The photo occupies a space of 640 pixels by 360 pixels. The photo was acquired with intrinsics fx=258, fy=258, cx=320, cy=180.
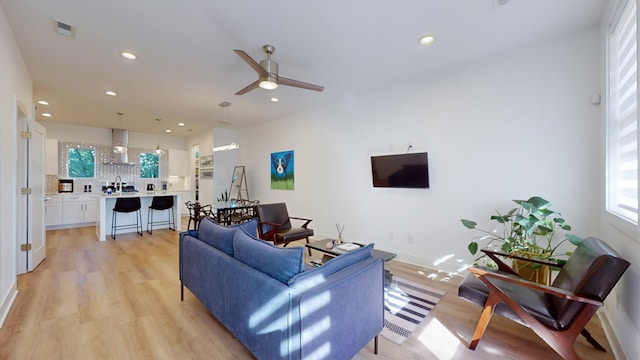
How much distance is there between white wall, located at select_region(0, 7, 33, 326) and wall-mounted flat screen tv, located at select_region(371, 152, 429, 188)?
4.14 m

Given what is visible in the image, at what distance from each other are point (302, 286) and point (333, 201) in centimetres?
347

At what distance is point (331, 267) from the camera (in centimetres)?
167

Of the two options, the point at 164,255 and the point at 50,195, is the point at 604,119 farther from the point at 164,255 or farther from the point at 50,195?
the point at 50,195

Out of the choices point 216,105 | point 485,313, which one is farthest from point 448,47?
point 216,105

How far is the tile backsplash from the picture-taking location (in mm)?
6715

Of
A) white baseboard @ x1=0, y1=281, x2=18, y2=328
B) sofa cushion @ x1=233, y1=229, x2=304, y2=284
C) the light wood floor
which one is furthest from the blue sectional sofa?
white baseboard @ x1=0, y1=281, x2=18, y2=328

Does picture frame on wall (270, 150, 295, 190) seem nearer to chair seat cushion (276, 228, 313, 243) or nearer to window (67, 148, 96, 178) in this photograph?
chair seat cushion (276, 228, 313, 243)

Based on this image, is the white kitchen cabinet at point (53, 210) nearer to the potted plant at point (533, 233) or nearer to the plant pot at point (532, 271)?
the potted plant at point (533, 233)

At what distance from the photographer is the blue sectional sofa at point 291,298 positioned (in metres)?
1.38

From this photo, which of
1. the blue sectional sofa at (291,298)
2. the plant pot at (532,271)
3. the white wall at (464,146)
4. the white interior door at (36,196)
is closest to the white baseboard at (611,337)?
the plant pot at (532,271)

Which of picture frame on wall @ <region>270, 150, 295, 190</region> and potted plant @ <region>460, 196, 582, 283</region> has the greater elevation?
picture frame on wall @ <region>270, 150, 295, 190</region>

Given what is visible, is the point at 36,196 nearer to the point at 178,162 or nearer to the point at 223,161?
the point at 223,161

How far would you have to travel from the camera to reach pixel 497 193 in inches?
120

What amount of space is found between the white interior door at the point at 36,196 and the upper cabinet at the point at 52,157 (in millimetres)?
3635
